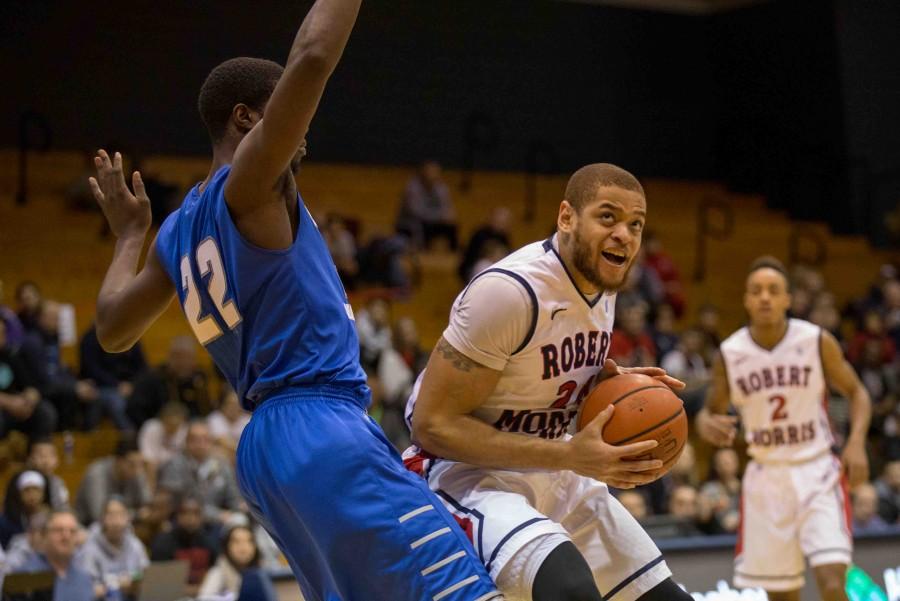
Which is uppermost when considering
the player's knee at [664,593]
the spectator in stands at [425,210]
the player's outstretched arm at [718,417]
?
the spectator in stands at [425,210]

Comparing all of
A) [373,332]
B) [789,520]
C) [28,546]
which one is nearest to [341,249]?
[373,332]

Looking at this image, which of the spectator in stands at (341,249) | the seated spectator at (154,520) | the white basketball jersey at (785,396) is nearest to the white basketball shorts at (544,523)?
the white basketball jersey at (785,396)

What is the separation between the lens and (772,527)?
7.71 m

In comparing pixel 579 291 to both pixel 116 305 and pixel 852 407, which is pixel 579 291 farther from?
pixel 852 407

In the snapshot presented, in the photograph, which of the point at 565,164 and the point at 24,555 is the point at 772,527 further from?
the point at 565,164

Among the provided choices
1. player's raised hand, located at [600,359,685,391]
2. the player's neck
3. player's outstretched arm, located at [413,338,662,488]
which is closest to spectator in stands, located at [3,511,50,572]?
the player's neck

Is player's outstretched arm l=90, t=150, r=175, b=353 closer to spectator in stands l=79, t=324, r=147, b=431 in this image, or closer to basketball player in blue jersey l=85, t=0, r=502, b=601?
basketball player in blue jersey l=85, t=0, r=502, b=601

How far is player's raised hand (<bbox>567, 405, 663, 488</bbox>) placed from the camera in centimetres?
399

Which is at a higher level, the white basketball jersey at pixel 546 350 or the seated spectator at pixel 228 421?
the white basketball jersey at pixel 546 350

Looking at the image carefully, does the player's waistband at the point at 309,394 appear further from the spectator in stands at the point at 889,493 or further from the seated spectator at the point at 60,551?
the spectator in stands at the point at 889,493

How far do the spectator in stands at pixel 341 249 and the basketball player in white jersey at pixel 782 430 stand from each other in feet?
23.4

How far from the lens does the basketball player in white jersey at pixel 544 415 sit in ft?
13.3

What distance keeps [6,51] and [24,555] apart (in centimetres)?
952

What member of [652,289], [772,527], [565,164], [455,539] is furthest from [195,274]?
[565,164]
